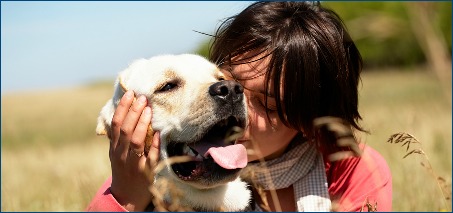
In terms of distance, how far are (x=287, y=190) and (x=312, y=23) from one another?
3.29ft

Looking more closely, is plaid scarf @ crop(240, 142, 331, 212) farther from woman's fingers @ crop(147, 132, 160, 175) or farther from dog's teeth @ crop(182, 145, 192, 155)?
woman's fingers @ crop(147, 132, 160, 175)

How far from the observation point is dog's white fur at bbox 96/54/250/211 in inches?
111

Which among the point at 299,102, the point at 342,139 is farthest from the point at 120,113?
the point at 342,139

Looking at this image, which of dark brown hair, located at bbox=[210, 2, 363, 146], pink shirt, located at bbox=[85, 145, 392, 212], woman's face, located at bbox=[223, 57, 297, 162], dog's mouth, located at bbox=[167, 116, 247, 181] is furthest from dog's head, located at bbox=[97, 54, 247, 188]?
pink shirt, located at bbox=[85, 145, 392, 212]

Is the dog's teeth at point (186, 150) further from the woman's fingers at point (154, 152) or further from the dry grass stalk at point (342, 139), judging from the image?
the dry grass stalk at point (342, 139)

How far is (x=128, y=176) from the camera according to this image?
2.95 m

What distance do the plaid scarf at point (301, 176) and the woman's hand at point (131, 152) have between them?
0.77 metres

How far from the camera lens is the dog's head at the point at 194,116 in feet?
9.11

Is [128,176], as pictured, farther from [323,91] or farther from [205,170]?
[323,91]

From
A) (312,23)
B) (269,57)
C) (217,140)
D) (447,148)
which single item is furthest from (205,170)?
(447,148)

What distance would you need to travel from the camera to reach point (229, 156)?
2834 millimetres

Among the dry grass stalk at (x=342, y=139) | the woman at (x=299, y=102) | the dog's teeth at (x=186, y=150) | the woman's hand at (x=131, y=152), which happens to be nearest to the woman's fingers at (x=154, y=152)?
the woman's hand at (x=131, y=152)

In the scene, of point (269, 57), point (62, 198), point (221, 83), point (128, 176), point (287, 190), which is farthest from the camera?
point (62, 198)

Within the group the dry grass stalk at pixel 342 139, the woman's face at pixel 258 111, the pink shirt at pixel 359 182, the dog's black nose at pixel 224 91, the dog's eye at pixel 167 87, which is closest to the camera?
the dry grass stalk at pixel 342 139
